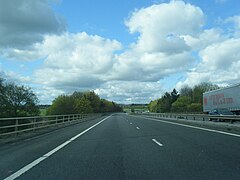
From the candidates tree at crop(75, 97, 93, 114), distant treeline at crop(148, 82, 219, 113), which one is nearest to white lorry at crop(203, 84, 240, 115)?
distant treeline at crop(148, 82, 219, 113)

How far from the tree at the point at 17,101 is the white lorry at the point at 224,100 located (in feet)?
118

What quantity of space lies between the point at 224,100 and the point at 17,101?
45.5 m

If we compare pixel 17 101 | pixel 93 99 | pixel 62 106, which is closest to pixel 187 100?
pixel 93 99

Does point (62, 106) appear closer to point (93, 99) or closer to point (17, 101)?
point (17, 101)

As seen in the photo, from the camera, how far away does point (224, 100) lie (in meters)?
36.7

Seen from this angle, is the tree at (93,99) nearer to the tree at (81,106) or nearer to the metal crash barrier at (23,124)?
the tree at (81,106)

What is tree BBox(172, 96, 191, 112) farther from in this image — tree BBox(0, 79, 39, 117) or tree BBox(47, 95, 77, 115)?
tree BBox(0, 79, 39, 117)

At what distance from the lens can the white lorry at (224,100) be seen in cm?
3322

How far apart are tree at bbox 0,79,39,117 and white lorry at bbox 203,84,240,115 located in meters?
36.0

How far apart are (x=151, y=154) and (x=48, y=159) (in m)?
3.49

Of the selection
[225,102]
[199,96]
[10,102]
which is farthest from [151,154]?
[199,96]

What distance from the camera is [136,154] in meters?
11.2

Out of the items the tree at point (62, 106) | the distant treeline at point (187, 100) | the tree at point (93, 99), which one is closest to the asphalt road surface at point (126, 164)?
the tree at point (62, 106)

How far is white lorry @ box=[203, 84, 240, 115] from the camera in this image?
33.2 metres
